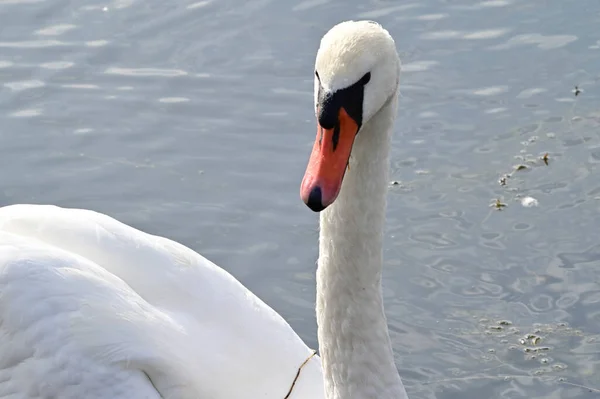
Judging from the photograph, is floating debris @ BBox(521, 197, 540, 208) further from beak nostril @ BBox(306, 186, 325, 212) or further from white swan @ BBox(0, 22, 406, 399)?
beak nostril @ BBox(306, 186, 325, 212)

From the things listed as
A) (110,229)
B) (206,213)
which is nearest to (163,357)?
(110,229)

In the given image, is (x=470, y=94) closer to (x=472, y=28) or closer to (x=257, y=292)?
(x=472, y=28)

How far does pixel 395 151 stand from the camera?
8.16 meters

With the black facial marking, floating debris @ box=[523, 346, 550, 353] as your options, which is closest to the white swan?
the black facial marking

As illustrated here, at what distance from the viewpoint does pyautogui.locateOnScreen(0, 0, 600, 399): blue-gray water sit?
679 centimetres

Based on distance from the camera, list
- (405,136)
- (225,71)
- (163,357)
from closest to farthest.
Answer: (163,357) → (405,136) → (225,71)

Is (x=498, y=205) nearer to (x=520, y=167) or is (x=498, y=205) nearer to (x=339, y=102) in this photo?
(x=520, y=167)

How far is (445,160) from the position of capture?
809cm

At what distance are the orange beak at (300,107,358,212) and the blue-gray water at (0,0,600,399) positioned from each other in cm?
264

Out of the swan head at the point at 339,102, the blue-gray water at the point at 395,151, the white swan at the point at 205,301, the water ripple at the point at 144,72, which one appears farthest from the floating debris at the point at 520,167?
the swan head at the point at 339,102

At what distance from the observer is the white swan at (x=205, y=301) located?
4.06 metres

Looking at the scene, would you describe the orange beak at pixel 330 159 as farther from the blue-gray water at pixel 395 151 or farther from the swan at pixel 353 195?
the blue-gray water at pixel 395 151

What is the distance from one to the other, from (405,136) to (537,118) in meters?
1.01

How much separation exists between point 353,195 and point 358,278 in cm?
36
